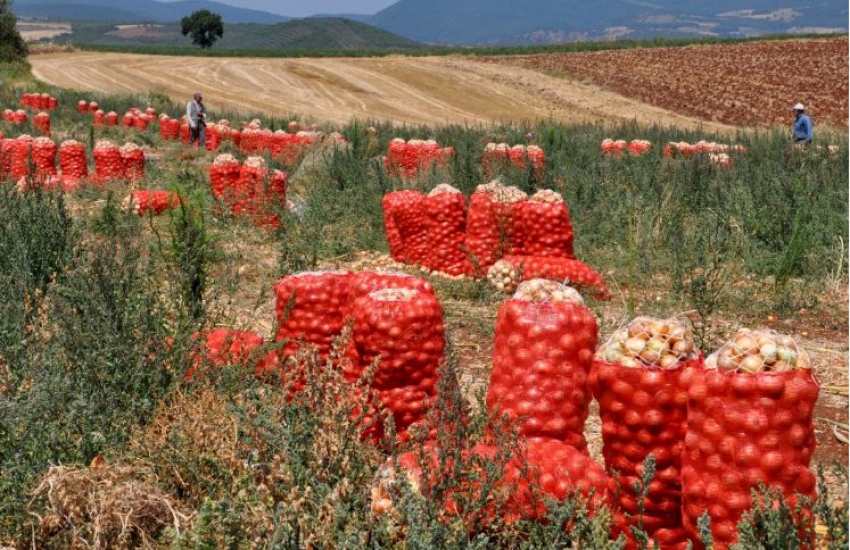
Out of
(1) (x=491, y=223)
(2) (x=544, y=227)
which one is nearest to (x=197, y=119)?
(1) (x=491, y=223)

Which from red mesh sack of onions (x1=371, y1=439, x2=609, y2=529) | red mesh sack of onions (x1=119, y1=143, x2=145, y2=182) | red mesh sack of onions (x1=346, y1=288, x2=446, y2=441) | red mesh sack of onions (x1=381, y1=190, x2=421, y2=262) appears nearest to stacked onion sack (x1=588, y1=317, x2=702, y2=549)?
red mesh sack of onions (x1=371, y1=439, x2=609, y2=529)

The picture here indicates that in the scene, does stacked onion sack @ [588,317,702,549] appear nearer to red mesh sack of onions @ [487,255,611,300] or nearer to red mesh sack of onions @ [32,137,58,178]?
red mesh sack of onions @ [487,255,611,300]

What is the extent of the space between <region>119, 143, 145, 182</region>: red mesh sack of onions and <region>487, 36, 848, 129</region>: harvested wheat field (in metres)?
23.5

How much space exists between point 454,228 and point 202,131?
11.9 metres

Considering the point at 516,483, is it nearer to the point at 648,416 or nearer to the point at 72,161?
the point at 648,416

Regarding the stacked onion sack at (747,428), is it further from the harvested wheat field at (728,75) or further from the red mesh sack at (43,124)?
the harvested wheat field at (728,75)

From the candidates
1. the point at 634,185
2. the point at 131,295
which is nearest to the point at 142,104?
the point at 634,185

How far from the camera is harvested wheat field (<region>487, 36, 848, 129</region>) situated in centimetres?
3569

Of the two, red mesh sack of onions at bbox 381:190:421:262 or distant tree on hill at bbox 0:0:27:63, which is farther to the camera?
distant tree on hill at bbox 0:0:27:63

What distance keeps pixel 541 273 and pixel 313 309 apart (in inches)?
114

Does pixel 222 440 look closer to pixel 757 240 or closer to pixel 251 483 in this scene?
pixel 251 483

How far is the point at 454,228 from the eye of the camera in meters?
7.64

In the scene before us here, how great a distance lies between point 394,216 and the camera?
311 inches

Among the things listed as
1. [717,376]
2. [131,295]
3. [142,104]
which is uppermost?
[717,376]
